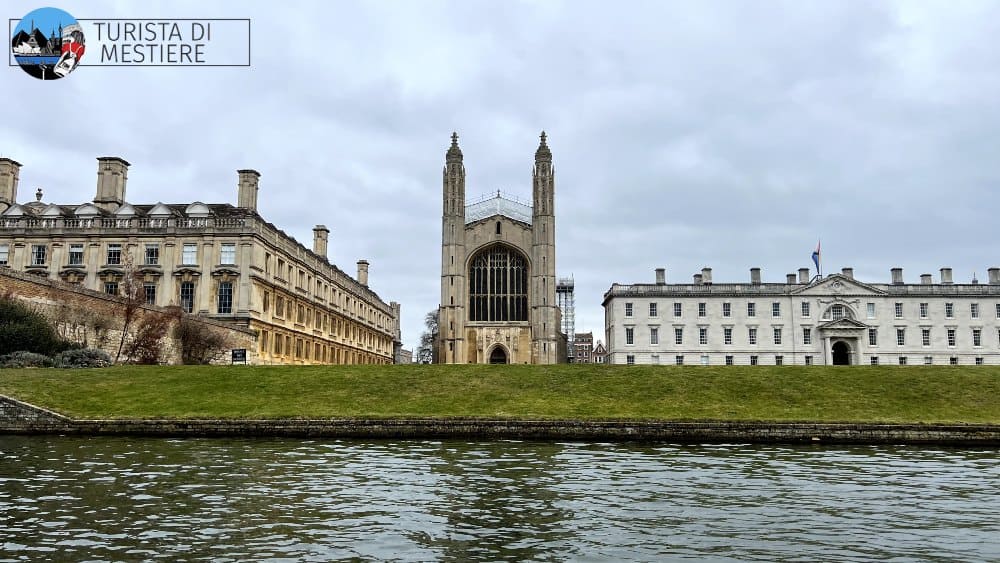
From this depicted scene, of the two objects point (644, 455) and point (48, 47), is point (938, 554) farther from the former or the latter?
point (48, 47)

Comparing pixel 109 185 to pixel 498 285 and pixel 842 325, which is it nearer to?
pixel 498 285

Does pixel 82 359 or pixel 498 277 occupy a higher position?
pixel 498 277

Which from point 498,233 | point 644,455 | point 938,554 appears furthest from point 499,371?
point 498,233

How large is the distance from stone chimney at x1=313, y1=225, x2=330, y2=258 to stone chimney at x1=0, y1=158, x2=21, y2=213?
86.5 ft

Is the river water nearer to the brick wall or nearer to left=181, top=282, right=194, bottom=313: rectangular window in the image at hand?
the brick wall

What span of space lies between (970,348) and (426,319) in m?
95.7

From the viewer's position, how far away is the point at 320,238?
77500 millimetres

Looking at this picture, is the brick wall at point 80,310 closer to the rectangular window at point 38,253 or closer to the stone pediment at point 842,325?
the rectangular window at point 38,253

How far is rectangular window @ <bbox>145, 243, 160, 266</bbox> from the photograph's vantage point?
170 ft

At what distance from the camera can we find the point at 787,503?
12.0 meters

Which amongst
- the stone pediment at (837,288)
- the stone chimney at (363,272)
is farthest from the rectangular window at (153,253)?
the stone pediment at (837,288)

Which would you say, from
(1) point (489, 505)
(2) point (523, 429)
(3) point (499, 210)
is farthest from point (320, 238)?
(1) point (489, 505)

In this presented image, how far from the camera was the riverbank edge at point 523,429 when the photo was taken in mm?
22578

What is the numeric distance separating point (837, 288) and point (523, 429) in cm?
6332
